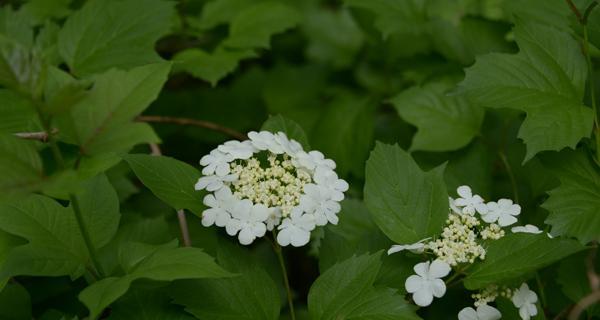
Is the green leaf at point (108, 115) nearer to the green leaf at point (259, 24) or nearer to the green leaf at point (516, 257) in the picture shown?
the green leaf at point (516, 257)

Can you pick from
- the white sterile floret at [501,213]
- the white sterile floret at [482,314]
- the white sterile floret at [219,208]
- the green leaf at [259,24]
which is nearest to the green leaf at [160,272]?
the white sterile floret at [219,208]

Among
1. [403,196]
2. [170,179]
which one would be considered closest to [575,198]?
[403,196]

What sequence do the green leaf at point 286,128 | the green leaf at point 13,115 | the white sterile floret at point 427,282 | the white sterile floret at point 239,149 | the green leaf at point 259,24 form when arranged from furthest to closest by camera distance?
the green leaf at point 259,24 < the green leaf at point 13,115 < the green leaf at point 286,128 < the white sterile floret at point 239,149 < the white sterile floret at point 427,282

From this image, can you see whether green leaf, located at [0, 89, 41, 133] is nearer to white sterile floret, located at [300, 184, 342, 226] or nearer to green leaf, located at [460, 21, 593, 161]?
white sterile floret, located at [300, 184, 342, 226]

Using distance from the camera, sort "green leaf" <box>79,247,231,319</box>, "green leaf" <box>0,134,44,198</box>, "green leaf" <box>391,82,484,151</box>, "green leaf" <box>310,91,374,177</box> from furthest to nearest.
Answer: "green leaf" <box>310,91,374,177</box> → "green leaf" <box>391,82,484,151</box> → "green leaf" <box>79,247,231,319</box> → "green leaf" <box>0,134,44,198</box>

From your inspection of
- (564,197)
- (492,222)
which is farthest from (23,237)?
(564,197)

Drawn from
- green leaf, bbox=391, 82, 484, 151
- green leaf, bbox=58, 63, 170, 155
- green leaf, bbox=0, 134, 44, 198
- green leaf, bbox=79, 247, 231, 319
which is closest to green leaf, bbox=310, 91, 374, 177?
green leaf, bbox=391, 82, 484, 151

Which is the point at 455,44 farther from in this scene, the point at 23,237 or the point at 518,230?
the point at 23,237
